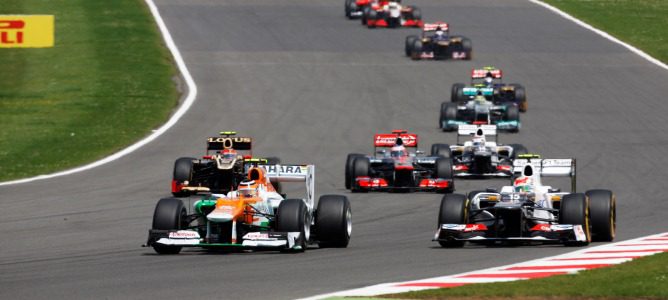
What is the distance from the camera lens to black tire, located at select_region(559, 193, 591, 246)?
83.1ft

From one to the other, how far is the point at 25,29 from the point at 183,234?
38.2 meters

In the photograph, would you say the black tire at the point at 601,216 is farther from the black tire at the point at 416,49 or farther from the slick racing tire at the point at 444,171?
the black tire at the point at 416,49

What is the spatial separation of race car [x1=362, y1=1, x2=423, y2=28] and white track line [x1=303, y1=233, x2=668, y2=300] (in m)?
52.5

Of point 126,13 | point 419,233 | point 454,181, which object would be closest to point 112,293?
point 419,233

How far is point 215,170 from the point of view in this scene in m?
35.9

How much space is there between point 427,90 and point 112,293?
40522 millimetres

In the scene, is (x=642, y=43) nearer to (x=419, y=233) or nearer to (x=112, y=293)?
(x=419, y=233)

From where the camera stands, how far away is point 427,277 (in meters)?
21.1

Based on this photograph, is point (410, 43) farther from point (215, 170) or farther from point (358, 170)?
point (215, 170)

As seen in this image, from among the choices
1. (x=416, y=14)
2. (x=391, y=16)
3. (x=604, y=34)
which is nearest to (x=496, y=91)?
(x=604, y=34)

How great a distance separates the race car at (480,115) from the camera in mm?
49906

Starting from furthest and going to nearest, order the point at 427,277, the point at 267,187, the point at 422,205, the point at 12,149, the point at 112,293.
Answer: the point at 12,149 → the point at 422,205 → the point at 267,187 → the point at 427,277 → the point at 112,293

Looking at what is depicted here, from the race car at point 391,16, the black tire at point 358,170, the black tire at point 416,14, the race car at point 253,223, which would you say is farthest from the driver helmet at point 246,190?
the black tire at point 416,14

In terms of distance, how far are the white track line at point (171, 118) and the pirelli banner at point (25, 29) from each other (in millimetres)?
5731
